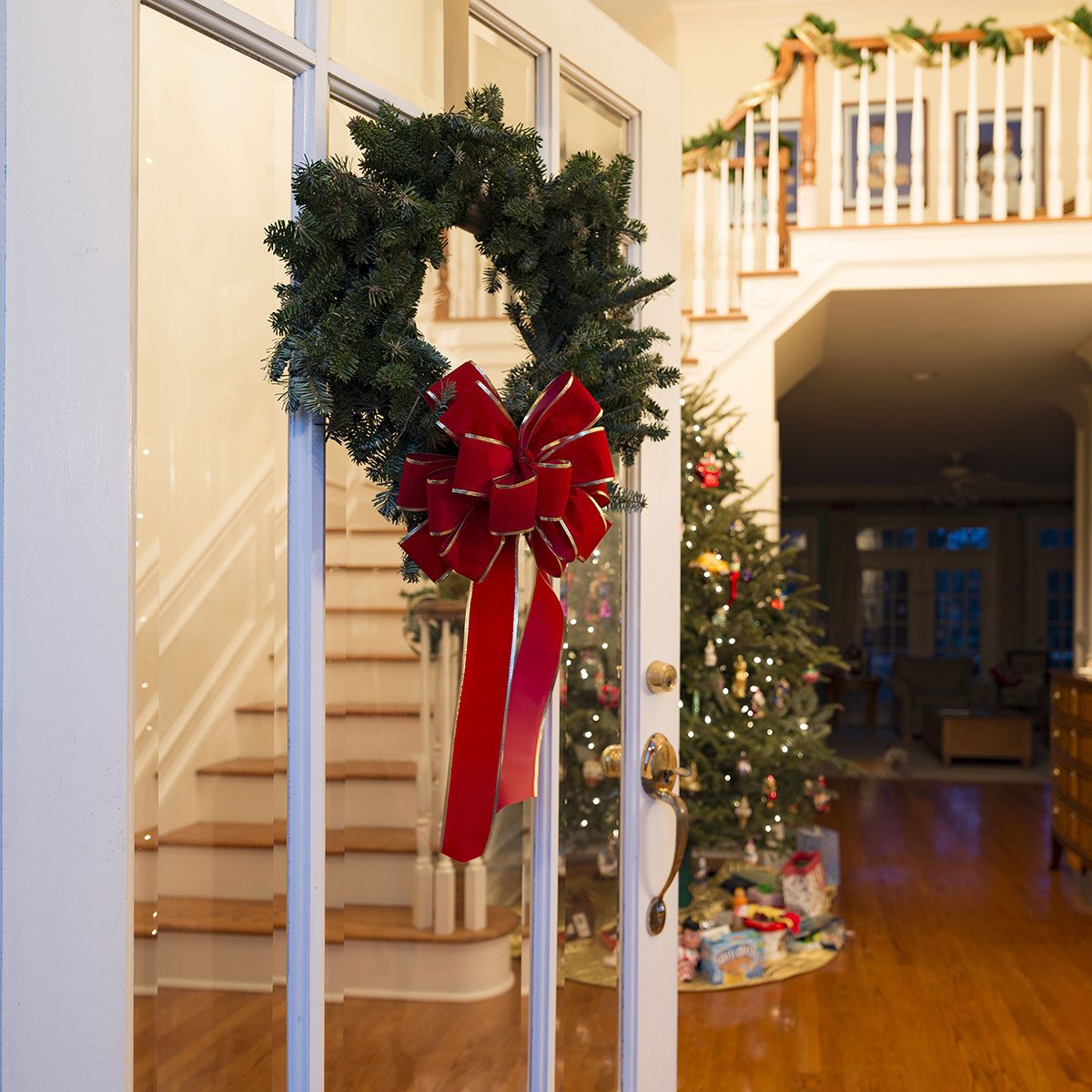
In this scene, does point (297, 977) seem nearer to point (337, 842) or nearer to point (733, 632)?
point (337, 842)

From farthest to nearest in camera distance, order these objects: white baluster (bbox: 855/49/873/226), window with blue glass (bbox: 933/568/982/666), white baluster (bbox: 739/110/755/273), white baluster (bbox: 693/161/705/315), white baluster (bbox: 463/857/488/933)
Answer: window with blue glass (bbox: 933/568/982/666), white baluster (bbox: 693/161/705/315), white baluster (bbox: 855/49/873/226), white baluster (bbox: 739/110/755/273), white baluster (bbox: 463/857/488/933)

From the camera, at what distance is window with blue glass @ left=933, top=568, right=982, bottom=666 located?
14.2 m

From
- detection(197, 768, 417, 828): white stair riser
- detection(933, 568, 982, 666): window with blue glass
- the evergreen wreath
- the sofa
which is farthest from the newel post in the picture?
detection(933, 568, 982, 666): window with blue glass

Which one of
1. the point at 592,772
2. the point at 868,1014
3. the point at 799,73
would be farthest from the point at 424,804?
the point at 799,73

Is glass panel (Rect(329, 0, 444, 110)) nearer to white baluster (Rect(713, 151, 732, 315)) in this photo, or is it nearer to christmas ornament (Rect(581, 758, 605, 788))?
christmas ornament (Rect(581, 758, 605, 788))

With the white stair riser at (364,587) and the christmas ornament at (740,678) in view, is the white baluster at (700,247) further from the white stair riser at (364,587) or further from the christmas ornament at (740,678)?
the white stair riser at (364,587)

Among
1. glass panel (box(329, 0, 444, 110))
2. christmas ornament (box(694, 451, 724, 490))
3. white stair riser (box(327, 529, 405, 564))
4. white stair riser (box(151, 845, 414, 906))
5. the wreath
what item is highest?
glass panel (box(329, 0, 444, 110))

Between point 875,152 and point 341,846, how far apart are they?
847cm

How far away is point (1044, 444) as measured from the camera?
427 inches

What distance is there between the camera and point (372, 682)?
48.2 inches

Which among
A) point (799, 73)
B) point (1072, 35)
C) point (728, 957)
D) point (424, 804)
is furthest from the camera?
point (799, 73)

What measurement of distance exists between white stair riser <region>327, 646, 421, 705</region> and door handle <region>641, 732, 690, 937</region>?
46 centimetres

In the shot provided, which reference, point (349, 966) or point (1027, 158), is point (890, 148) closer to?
point (1027, 158)

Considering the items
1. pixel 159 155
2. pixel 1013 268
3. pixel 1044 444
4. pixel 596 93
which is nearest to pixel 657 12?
pixel 1013 268
